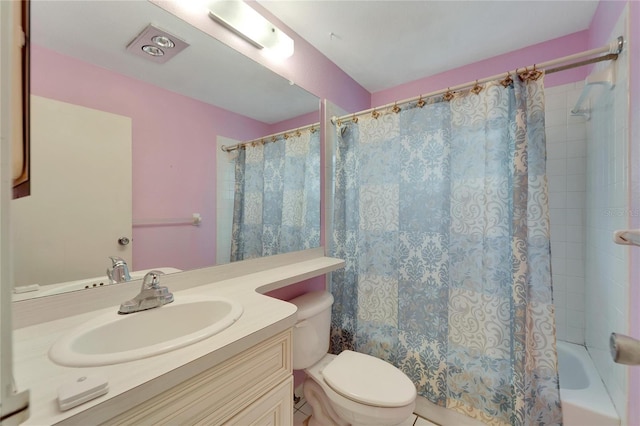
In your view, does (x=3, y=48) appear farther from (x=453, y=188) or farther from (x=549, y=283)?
(x=549, y=283)

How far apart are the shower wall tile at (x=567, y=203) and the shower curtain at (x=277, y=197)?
166 centimetres

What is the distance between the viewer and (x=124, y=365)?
0.54 meters

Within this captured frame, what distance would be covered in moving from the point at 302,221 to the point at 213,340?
110 centimetres

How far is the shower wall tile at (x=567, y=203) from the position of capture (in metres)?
1.71

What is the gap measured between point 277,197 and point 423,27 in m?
1.39

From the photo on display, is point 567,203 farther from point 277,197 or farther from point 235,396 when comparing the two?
point 235,396

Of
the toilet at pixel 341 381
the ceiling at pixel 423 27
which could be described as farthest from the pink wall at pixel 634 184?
the toilet at pixel 341 381

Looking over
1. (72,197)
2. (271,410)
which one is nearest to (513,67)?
(271,410)

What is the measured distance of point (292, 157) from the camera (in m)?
1.67

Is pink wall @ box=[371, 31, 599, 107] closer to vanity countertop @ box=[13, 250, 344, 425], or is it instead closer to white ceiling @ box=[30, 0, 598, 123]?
white ceiling @ box=[30, 0, 598, 123]

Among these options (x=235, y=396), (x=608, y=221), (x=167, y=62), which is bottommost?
(x=235, y=396)

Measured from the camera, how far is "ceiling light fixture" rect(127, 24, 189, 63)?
958mm

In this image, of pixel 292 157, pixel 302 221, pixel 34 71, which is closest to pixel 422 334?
pixel 302 221

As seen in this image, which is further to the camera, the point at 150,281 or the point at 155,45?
the point at 155,45
